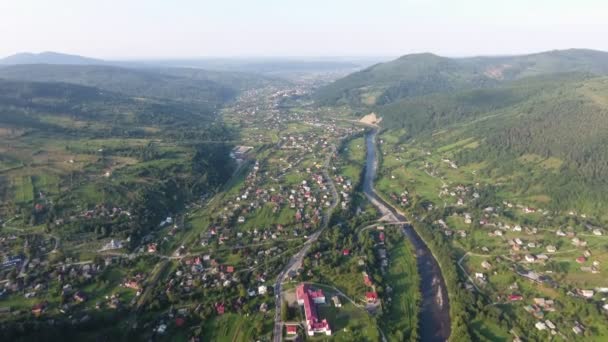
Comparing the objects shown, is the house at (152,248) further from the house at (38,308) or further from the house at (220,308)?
the house at (220,308)

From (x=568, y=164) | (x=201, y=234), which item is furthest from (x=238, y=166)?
(x=568, y=164)

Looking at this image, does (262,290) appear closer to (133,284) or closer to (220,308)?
(220,308)

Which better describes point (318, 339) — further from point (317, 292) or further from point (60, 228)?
point (60, 228)

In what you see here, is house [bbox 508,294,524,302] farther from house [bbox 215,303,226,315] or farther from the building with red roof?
house [bbox 215,303,226,315]

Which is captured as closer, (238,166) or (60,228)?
(60,228)

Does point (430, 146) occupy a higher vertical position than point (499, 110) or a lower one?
lower

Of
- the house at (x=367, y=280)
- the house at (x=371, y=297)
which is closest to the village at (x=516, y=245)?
the house at (x=367, y=280)
